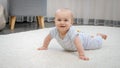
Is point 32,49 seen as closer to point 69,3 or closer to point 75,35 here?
point 75,35

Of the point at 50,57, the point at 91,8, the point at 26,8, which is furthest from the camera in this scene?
the point at 91,8

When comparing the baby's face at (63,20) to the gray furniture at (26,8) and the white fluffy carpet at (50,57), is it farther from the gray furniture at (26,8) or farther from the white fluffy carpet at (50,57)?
Result: the gray furniture at (26,8)

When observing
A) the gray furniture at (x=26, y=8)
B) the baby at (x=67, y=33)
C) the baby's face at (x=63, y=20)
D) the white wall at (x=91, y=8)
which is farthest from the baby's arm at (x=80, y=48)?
the white wall at (x=91, y=8)

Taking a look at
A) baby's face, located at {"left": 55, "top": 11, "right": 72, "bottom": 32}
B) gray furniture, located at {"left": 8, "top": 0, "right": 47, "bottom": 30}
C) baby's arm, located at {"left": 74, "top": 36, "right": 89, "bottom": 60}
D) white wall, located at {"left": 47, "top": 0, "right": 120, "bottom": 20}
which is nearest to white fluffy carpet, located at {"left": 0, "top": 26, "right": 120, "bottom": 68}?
baby's arm, located at {"left": 74, "top": 36, "right": 89, "bottom": 60}

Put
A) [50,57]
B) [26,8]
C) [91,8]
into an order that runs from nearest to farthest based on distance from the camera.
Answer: [50,57], [26,8], [91,8]

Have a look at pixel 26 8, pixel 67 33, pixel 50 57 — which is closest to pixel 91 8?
pixel 26 8

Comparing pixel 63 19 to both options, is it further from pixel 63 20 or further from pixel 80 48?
pixel 80 48

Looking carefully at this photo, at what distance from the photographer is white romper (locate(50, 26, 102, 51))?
1.51m

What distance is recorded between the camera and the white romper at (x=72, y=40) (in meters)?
1.51

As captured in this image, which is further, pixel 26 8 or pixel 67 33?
pixel 26 8

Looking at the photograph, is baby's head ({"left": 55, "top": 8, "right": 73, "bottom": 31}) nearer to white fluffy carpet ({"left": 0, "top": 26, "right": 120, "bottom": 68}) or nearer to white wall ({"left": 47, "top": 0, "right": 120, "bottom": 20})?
white fluffy carpet ({"left": 0, "top": 26, "right": 120, "bottom": 68})

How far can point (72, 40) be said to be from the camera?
1.49 metres

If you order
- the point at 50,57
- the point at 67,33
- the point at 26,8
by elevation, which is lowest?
the point at 50,57

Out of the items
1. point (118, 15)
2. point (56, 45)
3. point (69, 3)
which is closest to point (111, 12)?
point (118, 15)
